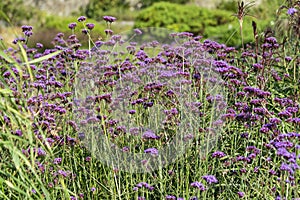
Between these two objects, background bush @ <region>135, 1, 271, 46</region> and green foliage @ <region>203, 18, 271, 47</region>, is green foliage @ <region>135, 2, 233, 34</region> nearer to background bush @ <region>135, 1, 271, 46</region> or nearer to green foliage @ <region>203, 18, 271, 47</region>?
background bush @ <region>135, 1, 271, 46</region>

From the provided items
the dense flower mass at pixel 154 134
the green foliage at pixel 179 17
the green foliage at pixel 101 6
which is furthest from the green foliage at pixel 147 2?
Answer: the dense flower mass at pixel 154 134

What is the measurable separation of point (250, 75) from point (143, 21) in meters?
9.53

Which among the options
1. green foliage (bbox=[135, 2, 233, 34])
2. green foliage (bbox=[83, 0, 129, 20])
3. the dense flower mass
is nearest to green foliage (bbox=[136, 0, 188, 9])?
green foliage (bbox=[83, 0, 129, 20])

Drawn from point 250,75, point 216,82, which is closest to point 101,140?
point 216,82

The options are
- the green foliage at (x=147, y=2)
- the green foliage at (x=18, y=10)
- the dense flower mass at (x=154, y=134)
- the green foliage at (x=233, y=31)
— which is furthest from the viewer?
the green foliage at (x=147, y=2)

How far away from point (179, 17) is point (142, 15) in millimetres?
957

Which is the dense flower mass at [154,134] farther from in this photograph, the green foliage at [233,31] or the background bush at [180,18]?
→ the background bush at [180,18]

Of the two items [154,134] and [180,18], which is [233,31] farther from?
[154,134]

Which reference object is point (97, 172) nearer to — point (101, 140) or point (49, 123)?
point (101, 140)

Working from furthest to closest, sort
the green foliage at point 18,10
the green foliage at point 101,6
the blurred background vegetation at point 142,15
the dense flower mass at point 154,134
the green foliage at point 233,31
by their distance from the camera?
the green foliage at point 101,6
the green foliage at point 18,10
the blurred background vegetation at point 142,15
the green foliage at point 233,31
the dense flower mass at point 154,134

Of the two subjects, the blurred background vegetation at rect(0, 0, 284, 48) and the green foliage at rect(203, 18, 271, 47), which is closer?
the green foliage at rect(203, 18, 271, 47)

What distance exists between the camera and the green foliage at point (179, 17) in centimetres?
1295

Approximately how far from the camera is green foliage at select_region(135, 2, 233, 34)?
12.9m

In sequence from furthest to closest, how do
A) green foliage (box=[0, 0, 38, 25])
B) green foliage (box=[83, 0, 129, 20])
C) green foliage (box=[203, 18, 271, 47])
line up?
green foliage (box=[83, 0, 129, 20]), green foliage (box=[0, 0, 38, 25]), green foliage (box=[203, 18, 271, 47])
